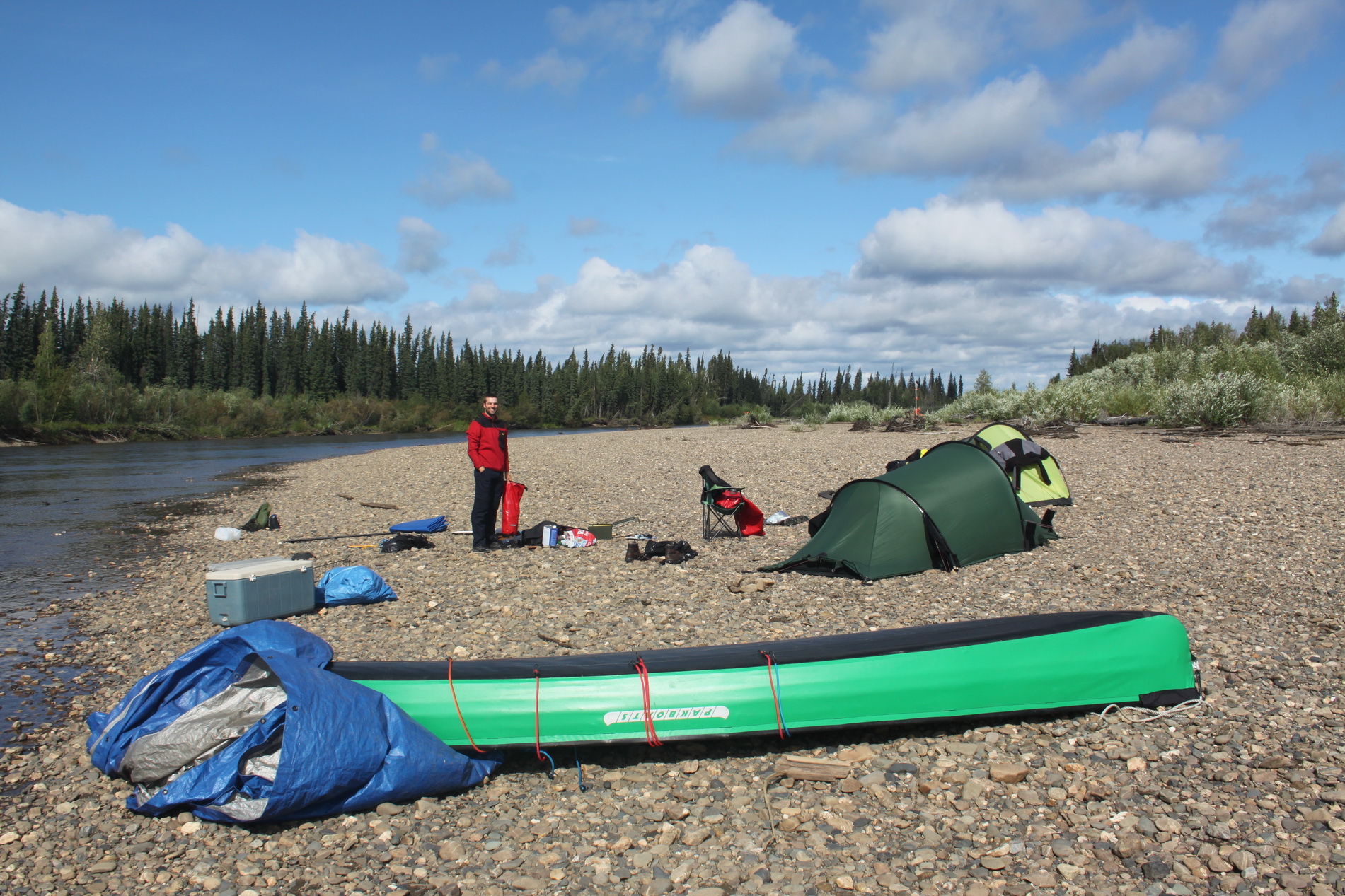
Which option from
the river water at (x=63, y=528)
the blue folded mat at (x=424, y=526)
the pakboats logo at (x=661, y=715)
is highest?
the pakboats logo at (x=661, y=715)

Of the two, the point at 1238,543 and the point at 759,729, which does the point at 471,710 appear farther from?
the point at 1238,543

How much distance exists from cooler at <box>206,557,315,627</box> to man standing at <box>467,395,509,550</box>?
3.22m

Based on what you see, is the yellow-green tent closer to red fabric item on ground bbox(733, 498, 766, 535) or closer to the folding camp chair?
red fabric item on ground bbox(733, 498, 766, 535)

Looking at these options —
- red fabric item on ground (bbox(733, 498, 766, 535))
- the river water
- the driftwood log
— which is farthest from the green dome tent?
the river water

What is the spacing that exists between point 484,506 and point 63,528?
10509 millimetres

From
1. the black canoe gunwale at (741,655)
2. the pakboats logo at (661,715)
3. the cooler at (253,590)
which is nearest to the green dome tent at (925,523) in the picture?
the black canoe gunwale at (741,655)

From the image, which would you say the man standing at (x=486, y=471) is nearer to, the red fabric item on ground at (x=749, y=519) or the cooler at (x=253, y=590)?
the cooler at (x=253, y=590)

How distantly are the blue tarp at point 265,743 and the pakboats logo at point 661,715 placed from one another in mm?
807

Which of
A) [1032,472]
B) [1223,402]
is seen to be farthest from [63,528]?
[1223,402]

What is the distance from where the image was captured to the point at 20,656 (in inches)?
288

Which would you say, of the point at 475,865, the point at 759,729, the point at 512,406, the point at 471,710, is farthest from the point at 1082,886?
the point at 512,406

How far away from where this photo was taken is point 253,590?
24.6 feet

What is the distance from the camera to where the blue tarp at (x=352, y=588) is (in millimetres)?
8344

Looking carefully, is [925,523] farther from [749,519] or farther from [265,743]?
[265,743]
